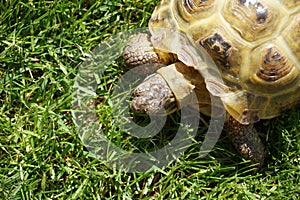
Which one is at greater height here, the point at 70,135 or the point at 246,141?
the point at 246,141

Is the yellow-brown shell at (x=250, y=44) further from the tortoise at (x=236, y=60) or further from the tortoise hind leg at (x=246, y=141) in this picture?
the tortoise hind leg at (x=246, y=141)

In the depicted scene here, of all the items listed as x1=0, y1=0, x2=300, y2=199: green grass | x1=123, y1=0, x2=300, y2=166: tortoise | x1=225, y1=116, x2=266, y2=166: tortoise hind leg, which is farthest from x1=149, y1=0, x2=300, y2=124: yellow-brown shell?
x1=0, y1=0, x2=300, y2=199: green grass

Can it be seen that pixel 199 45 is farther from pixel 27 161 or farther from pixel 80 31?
pixel 27 161

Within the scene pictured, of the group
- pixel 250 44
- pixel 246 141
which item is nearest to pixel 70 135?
pixel 246 141

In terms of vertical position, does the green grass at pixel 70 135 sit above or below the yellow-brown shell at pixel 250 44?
below

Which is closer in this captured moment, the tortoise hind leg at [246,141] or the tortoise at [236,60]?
the tortoise at [236,60]

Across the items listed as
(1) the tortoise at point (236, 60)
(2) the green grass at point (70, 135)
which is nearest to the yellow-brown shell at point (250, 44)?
(1) the tortoise at point (236, 60)

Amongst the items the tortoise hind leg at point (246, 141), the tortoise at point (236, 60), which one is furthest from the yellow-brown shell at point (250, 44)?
the tortoise hind leg at point (246, 141)

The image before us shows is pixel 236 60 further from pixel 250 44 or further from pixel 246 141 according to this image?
pixel 246 141
